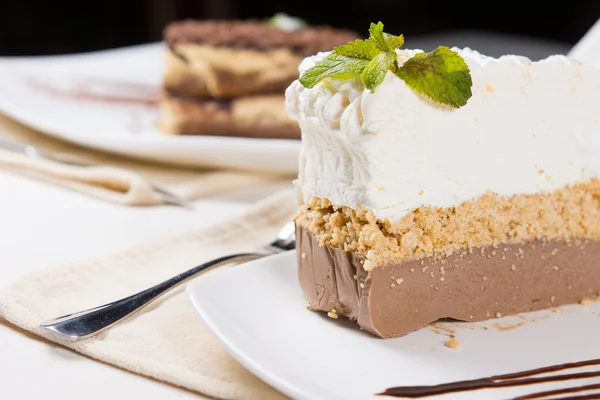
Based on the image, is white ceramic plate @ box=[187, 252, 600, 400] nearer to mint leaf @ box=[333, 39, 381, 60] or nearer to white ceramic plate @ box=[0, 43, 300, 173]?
mint leaf @ box=[333, 39, 381, 60]

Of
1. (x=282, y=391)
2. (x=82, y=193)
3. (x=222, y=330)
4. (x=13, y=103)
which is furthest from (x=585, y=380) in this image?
(x=13, y=103)

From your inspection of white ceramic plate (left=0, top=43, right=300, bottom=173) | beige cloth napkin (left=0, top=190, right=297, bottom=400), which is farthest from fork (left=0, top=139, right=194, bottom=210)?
beige cloth napkin (left=0, top=190, right=297, bottom=400)

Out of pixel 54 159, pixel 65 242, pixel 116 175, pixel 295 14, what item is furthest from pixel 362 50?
pixel 295 14

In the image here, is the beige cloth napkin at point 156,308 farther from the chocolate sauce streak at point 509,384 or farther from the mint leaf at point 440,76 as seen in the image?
the mint leaf at point 440,76

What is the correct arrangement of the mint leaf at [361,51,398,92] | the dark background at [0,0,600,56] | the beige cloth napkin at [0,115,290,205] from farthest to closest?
the dark background at [0,0,600,56], the beige cloth napkin at [0,115,290,205], the mint leaf at [361,51,398,92]

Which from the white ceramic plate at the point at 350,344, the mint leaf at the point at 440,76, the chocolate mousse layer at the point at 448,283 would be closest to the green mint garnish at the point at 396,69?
the mint leaf at the point at 440,76
